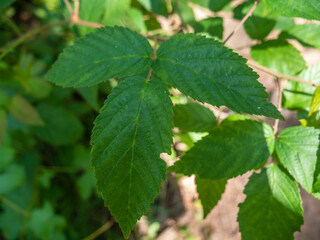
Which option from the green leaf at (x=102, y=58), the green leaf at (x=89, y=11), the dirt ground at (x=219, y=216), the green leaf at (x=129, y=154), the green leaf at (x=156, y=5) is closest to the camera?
the green leaf at (x=129, y=154)

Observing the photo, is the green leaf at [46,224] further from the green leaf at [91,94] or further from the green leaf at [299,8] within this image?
the green leaf at [299,8]

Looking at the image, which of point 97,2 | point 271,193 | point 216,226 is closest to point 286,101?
point 271,193

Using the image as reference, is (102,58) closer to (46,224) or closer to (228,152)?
(228,152)

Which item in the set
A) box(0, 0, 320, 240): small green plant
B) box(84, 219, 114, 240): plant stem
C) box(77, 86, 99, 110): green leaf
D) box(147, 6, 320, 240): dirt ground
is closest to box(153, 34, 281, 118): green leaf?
box(0, 0, 320, 240): small green plant

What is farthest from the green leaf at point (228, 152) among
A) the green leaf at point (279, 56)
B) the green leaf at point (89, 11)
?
the green leaf at point (89, 11)

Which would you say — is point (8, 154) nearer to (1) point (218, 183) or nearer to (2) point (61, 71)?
(2) point (61, 71)

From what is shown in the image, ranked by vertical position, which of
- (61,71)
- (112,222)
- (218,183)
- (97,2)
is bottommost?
(112,222)

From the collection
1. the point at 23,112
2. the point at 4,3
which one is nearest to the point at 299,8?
the point at 4,3

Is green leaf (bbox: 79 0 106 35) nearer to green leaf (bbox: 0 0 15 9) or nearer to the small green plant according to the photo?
green leaf (bbox: 0 0 15 9)
